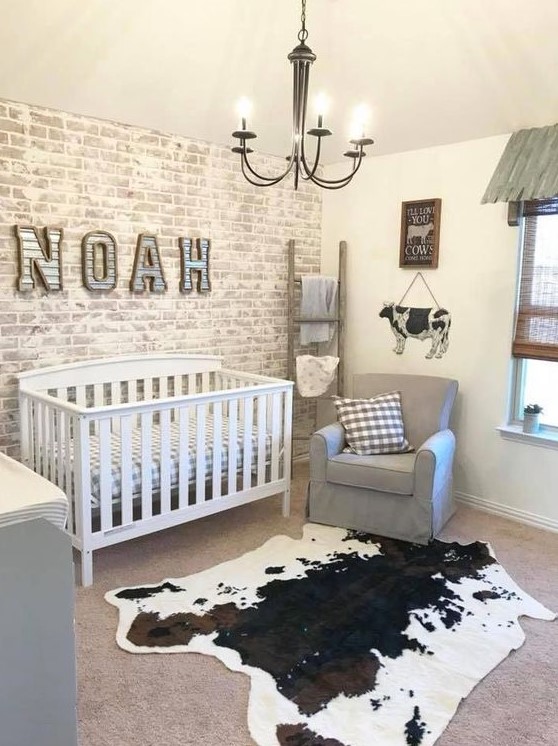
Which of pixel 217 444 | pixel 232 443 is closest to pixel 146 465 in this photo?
pixel 217 444

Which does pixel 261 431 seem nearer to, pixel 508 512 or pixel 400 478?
pixel 400 478

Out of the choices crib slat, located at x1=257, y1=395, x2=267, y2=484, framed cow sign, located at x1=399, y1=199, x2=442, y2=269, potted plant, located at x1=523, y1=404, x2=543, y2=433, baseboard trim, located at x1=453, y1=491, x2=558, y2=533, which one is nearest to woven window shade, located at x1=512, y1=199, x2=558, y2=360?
potted plant, located at x1=523, y1=404, x2=543, y2=433

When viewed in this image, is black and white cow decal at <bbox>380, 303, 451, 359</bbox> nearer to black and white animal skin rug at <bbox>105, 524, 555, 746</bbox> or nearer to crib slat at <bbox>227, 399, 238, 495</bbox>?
black and white animal skin rug at <bbox>105, 524, 555, 746</bbox>

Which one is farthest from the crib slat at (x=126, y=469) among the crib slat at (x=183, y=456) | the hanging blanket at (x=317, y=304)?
the hanging blanket at (x=317, y=304)

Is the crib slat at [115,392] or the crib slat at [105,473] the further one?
the crib slat at [115,392]

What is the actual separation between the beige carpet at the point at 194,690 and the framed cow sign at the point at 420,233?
2032 millimetres

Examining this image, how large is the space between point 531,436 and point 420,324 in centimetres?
104

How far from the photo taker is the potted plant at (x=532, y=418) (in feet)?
12.1

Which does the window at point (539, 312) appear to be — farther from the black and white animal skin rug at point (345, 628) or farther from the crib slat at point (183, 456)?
the crib slat at point (183, 456)

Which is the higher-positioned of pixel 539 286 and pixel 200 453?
pixel 539 286

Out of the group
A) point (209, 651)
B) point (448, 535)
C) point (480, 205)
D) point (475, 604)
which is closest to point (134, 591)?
point (209, 651)

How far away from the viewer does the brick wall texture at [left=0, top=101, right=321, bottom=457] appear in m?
3.26

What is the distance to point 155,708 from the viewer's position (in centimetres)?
208

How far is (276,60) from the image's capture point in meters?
3.54
